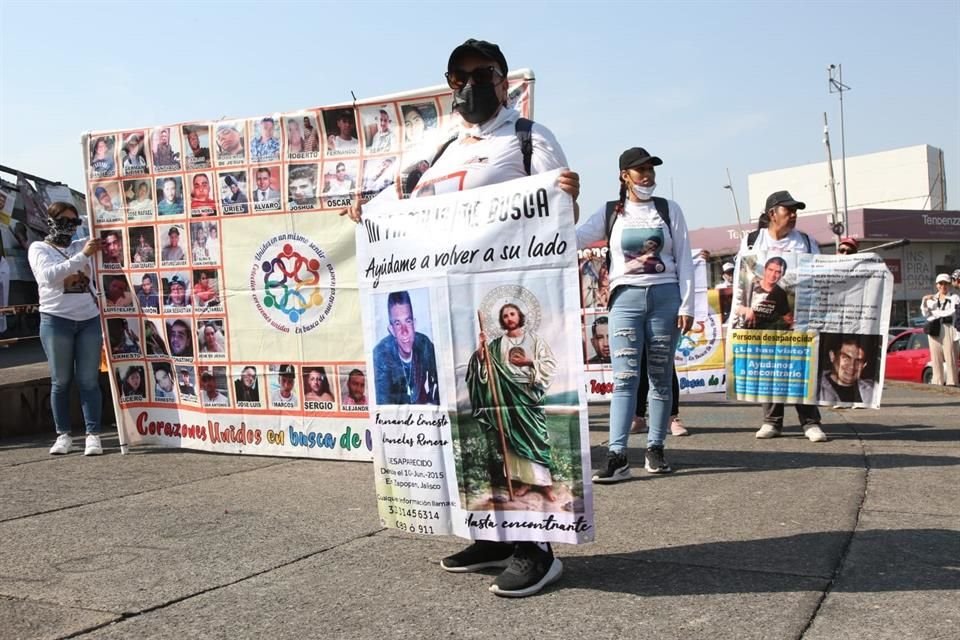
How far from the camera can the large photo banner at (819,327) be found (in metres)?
7.43

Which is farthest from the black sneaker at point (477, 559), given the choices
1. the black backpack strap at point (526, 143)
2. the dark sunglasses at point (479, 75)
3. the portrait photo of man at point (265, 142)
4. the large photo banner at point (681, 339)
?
the large photo banner at point (681, 339)

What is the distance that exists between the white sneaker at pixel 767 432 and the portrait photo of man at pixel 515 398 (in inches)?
170

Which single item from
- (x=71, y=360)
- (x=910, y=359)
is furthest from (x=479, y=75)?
(x=910, y=359)

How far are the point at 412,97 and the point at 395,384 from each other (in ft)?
9.43

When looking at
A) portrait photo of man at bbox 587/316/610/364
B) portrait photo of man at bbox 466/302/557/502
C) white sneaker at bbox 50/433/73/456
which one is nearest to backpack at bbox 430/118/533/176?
portrait photo of man at bbox 466/302/557/502

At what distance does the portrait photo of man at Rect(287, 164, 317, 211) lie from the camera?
253 inches

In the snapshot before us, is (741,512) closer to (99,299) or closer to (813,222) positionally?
(99,299)

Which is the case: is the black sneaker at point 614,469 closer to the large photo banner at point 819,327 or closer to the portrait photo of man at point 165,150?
the large photo banner at point 819,327

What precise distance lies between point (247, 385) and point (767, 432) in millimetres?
3903

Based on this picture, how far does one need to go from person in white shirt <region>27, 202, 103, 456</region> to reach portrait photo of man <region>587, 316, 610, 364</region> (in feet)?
16.2

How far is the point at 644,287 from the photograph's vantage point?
227 inches

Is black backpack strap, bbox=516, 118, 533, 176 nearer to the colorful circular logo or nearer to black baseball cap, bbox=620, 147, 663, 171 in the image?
black baseball cap, bbox=620, 147, 663, 171

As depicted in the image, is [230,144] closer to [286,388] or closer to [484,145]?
[286,388]

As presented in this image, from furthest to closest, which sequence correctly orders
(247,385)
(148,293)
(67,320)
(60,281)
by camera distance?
(67,320) < (60,281) < (148,293) < (247,385)
